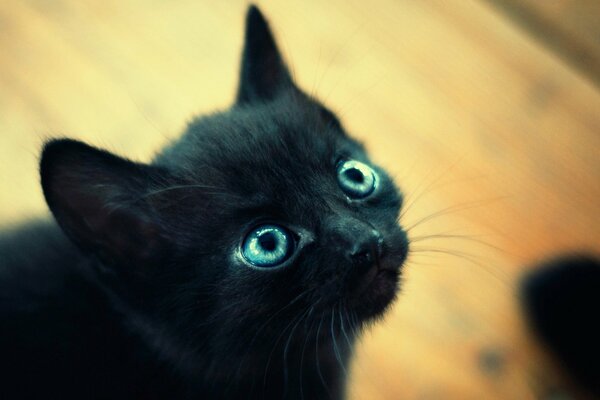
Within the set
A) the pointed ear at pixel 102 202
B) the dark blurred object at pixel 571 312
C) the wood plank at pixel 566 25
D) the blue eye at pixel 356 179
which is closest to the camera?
the pointed ear at pixel 102 202

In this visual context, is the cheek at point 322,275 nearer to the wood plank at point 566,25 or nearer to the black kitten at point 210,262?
the black kitten at point 210,262

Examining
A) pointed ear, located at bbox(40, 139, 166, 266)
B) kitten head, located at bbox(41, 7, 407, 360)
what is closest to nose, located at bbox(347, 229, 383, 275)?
kitten head, located at bbox(41, 7, 407, 360)

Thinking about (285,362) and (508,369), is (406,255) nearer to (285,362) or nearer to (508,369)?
(285,362)

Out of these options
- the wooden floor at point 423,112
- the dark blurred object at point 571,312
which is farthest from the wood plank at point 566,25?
the dark blurred object at point 571,312

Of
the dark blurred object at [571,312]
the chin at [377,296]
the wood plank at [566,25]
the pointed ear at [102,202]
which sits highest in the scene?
the wood plank at [566,25]

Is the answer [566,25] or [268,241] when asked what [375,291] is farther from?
[566,25]

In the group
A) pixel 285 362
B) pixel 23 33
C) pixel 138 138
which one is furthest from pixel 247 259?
pixel 23 33
